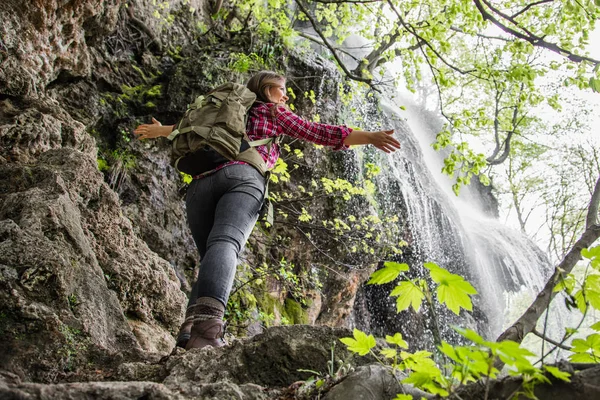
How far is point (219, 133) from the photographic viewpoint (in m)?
2.71

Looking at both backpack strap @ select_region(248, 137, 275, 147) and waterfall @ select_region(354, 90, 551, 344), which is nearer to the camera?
backpack strap @ select_region(248, 137, 275, 147)

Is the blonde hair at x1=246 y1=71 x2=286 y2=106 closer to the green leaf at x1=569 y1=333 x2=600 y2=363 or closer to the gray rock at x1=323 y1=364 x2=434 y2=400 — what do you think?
the gray rock at x1=323 y1=364 x2=434 y2=400

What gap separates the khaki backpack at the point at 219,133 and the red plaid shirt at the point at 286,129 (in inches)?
2.8

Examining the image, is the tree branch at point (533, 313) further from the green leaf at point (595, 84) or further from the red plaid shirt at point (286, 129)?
the green leaf at point (595, 84)

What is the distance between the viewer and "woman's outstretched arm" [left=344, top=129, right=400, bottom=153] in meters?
2.91

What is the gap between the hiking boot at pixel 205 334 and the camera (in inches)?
87.2

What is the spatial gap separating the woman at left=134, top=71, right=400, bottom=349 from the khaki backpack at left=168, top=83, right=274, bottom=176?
0.07m

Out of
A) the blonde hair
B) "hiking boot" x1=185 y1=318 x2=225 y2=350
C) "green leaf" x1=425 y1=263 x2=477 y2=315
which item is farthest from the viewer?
the blonde hair

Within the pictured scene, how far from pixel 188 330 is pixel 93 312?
1.69ft

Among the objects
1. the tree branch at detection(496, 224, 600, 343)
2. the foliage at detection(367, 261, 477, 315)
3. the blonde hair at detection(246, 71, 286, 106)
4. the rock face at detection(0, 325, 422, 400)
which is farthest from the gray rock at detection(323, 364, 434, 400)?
the blonde hair at detection(246, 71, 286, 106)

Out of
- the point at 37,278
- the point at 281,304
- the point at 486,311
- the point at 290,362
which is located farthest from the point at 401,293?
the point at 486,311

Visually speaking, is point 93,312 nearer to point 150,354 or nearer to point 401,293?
point 150,354

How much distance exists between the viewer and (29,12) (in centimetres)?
433

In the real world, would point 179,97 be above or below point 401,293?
above
